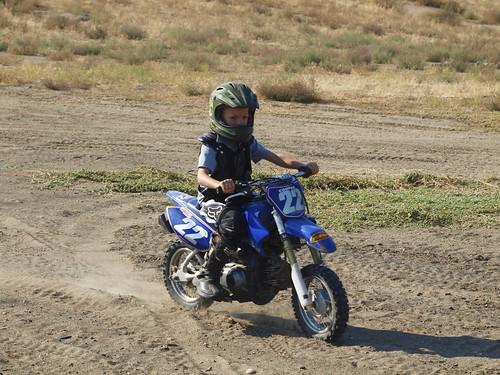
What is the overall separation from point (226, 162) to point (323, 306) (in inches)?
49.0

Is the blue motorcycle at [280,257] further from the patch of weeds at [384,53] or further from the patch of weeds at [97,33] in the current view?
the patch of weeds at [97,33]

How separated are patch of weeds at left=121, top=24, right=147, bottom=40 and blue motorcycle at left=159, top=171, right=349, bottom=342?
1114 inches

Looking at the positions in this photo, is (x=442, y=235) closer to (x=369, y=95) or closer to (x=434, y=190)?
(x=434, y=190)

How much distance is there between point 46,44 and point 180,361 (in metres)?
25.0

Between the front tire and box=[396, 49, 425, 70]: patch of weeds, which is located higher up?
box=[396, 49, 425, 70]: patch of weeds

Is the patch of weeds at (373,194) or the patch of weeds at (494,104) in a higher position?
the patch of weeds at (494,104)

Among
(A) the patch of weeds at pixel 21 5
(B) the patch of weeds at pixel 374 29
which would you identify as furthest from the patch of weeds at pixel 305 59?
(A) the patch of weeds at pixel 21 5

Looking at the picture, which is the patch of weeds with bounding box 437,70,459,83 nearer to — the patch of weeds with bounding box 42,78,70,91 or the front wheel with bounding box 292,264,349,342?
the patch of weeds with bounding box 42,78,70,91

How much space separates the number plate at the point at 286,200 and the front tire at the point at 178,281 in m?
1.12

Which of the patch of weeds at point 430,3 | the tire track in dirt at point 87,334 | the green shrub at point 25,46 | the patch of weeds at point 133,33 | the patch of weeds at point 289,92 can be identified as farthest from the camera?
the patch of weeds at point 430,3

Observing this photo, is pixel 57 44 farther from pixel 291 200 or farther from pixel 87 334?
pixel 291 200

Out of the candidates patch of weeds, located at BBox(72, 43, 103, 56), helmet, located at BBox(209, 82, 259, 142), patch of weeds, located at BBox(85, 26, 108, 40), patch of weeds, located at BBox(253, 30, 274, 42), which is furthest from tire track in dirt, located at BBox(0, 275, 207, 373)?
patch of weeds, located at BBox(253, 30, 274, 42)

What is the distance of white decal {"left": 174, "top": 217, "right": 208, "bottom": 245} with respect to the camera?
23.5ft

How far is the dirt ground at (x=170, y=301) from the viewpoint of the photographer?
6.27m
